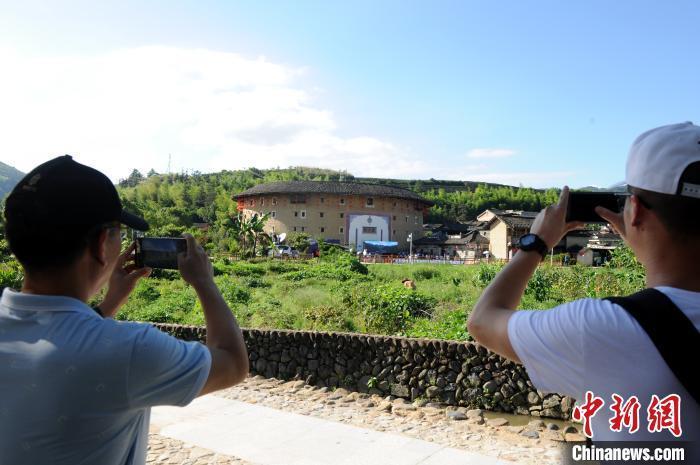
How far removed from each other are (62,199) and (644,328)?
1274 millimetres

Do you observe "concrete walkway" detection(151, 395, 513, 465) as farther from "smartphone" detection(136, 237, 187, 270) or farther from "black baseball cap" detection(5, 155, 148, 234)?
"black baseball cap" detection(5, 155, 148, 234)

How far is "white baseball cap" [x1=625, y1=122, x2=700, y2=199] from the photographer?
1.10m

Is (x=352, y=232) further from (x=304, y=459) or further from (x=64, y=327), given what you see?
(x=64, y=327)

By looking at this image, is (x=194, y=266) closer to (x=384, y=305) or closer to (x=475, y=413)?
(x=475, y=413)

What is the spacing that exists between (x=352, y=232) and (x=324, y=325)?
45.8 meters

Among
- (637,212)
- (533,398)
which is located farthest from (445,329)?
(637,212)

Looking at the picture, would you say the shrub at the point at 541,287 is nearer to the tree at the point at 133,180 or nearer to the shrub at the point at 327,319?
the shrub at the point at 327,319

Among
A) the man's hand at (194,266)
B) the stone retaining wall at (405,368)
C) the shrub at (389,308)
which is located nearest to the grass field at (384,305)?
the shrub at (389,308)

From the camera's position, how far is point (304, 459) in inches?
189

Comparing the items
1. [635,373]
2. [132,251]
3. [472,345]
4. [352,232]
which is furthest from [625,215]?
[352,232]

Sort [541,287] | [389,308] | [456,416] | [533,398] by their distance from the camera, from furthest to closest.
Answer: [541,287]
[389,308]
[533,398]
[456,416]

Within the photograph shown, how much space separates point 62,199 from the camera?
48.9 inches

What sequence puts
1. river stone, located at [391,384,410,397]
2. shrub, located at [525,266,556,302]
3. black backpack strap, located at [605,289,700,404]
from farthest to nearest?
shrub, located at [525,266,556,302] < river stone, located at [391,384,410,397] < black backpack strap, located at [605,289,700,404]

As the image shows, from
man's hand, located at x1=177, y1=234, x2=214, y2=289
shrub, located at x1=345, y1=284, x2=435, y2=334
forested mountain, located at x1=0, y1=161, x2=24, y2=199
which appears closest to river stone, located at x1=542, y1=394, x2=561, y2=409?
shrub, located at x1=345, y1=284, x2=435, y2=334
